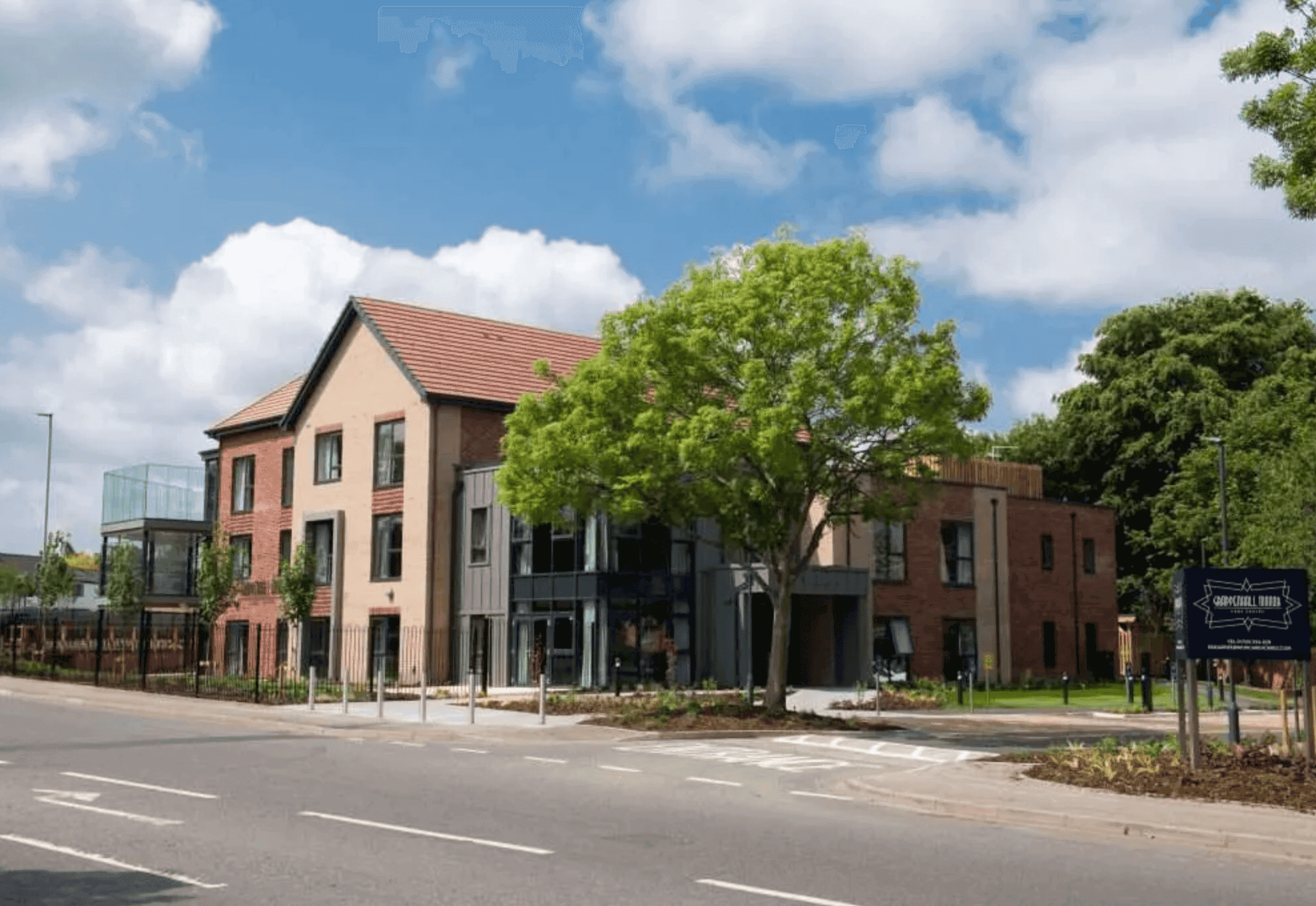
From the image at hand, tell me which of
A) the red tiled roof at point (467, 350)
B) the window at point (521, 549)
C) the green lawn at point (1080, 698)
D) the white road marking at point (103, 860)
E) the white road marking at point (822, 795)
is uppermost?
the red tiled roof at point (467, 350)

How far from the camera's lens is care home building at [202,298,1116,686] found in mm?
40500

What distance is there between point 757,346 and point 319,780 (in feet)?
43.7

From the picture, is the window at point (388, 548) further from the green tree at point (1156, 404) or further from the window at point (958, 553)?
the green tree at point (1156, 404)

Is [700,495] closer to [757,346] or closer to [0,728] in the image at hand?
[757,346]

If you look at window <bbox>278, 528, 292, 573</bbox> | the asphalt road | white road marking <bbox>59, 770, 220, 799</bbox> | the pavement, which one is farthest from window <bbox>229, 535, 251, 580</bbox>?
white road marking <bbox>59, 770, 220, 799</bbox>

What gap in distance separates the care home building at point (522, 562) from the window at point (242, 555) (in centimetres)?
10

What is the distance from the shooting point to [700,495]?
28.4 metres

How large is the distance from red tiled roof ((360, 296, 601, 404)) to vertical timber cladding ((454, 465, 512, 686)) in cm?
287

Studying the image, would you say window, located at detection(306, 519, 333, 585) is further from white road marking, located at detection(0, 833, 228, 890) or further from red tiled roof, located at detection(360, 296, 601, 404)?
Result: white road marking, located at detection(0, 833, 228, 890)

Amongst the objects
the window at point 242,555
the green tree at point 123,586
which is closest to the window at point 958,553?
the window at point 242,555

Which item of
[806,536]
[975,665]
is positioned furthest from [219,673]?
[975,665]

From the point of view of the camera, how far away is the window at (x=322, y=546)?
1827 inches

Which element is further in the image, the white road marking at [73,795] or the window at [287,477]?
the window at [287,477]

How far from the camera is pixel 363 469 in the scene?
4528cm
